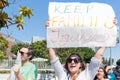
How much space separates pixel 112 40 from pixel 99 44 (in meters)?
0.17

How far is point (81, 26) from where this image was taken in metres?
5.51

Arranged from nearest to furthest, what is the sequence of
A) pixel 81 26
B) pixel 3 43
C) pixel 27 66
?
1. pixel 81 26
2. pixel 3 43
3. pixel 27 66

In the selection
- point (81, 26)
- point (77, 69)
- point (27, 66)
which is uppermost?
point (81, 26)

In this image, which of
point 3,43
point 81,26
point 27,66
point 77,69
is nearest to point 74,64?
point 77,69

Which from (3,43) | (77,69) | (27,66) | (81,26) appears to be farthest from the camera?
(27,66)

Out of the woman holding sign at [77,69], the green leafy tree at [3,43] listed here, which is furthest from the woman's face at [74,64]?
the green leafy tree at [3,43]

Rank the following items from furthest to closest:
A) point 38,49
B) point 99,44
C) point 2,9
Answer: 1. point 38,49
2. point 2,9
3. point 99,44

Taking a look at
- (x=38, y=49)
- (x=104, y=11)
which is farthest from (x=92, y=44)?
(x=38, y=49)

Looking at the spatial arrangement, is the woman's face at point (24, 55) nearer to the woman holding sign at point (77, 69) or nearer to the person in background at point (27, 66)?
the person in background at point (27, 66)

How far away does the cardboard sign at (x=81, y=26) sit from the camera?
5.41m

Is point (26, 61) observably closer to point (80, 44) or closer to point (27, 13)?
point (27, 13)

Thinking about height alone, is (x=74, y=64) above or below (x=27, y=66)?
above

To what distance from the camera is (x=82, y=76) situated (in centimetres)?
510

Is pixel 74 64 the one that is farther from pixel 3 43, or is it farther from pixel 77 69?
pixel 3 43
